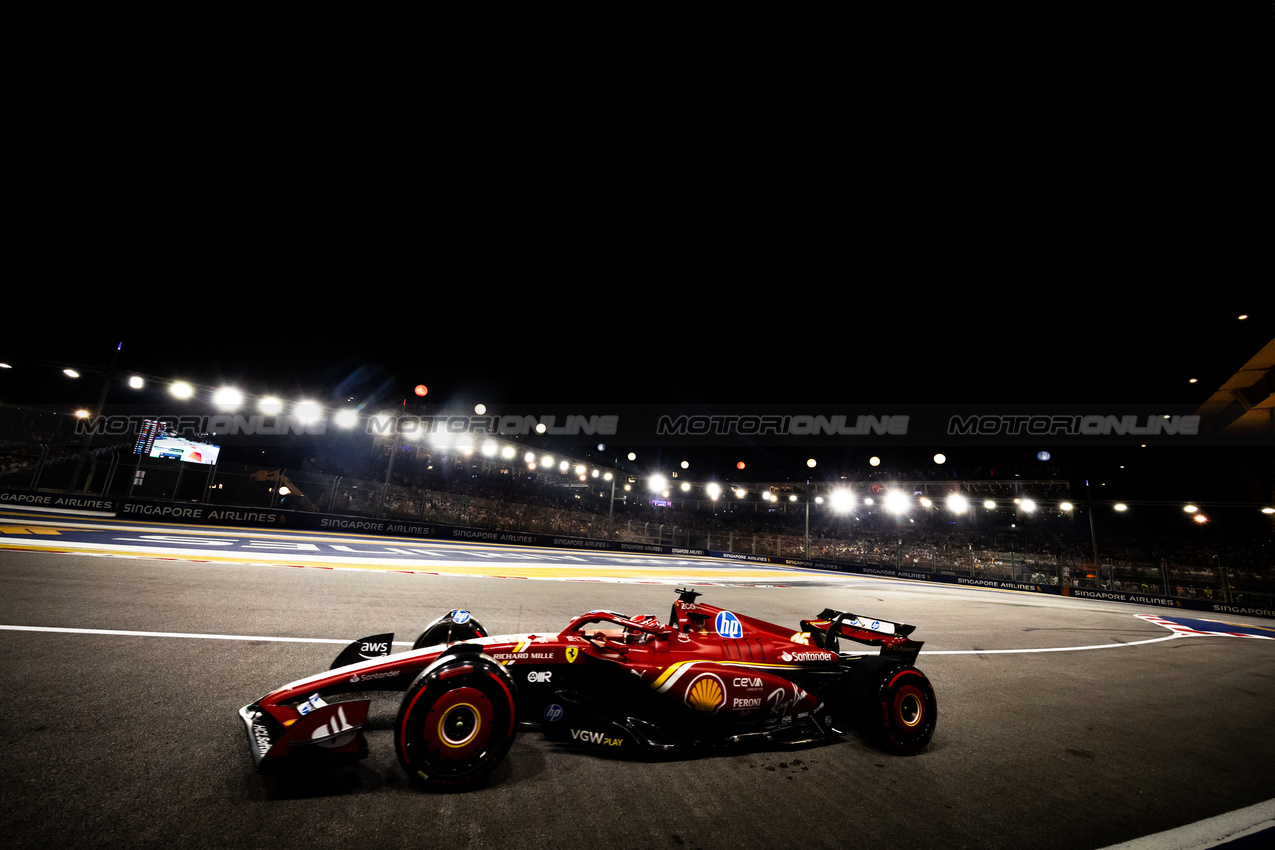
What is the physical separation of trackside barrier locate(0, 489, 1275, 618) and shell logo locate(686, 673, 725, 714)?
20955mm

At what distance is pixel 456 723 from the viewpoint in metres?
2.38

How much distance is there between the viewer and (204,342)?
1934 centimetres

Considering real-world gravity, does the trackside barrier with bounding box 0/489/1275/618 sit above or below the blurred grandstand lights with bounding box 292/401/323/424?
below

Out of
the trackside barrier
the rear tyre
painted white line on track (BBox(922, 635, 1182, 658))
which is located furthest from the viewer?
the trackside barrier

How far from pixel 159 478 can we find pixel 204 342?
5.68 m

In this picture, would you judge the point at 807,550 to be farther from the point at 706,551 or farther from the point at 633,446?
the point at 633,446

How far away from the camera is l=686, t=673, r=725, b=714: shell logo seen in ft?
9.62

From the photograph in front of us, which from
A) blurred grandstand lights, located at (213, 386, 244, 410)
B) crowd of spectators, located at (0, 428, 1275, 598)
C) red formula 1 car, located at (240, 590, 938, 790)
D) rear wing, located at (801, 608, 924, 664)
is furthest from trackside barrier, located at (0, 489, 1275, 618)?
rear wing, located at (801, 608, 924, 664)

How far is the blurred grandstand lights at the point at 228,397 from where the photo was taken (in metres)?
20.4

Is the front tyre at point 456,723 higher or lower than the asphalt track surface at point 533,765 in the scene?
higher

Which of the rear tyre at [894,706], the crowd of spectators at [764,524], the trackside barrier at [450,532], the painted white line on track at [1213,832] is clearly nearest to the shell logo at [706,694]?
the rear tyre at [894,706]

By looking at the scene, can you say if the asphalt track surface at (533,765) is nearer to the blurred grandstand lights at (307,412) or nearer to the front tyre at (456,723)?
the front tyre at (456,723)

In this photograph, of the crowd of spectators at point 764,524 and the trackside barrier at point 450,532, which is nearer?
the trackside barrier at point 450,532

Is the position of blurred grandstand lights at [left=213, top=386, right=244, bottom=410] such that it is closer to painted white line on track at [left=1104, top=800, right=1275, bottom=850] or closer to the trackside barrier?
the trackside barrier
